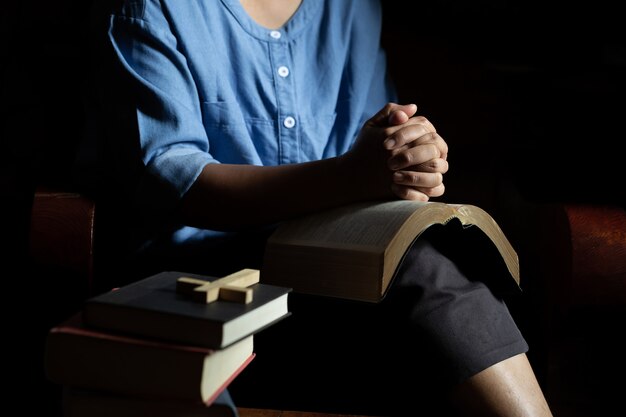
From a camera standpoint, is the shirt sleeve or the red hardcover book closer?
the red hardcover book

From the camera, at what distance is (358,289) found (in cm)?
70

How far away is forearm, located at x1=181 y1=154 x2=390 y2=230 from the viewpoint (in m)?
0.87

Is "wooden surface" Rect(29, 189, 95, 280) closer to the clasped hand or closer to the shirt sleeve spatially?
the shirt sleeve

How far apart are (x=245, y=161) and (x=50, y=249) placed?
0.30 meters

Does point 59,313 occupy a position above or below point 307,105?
below

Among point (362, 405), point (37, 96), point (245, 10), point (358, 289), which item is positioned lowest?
point (362, 405)

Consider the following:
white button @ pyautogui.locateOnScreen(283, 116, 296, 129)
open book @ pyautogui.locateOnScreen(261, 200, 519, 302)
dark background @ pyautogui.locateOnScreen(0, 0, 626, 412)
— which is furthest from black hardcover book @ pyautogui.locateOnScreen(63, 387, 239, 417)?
dark background @ pyautogui.locateOnScreen(0, 0, 626, 412)

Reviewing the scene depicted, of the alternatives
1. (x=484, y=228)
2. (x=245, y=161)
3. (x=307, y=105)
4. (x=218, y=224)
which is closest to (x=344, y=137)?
(x=307, y=105)

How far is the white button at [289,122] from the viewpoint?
114 cm

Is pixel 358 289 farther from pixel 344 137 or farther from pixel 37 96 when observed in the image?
pixel 37 96

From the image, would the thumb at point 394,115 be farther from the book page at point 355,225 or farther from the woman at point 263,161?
the book page at point 355,225

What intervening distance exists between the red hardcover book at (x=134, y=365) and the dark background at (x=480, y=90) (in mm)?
776

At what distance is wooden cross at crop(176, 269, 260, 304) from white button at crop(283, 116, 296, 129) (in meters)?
0.56

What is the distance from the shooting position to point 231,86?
111cm
